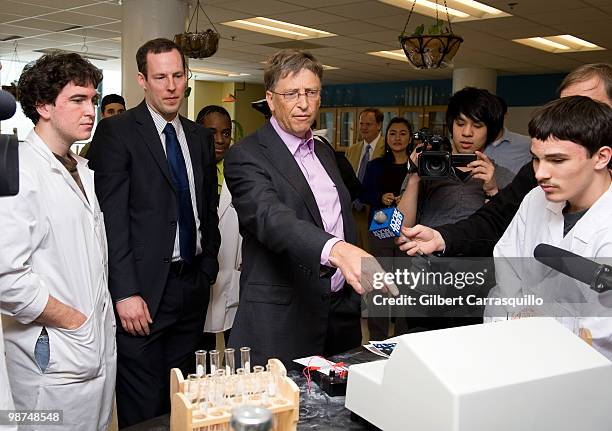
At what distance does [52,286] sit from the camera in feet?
6.48

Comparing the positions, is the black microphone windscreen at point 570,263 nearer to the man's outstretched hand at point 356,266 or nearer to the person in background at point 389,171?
the man's outstretched hand at point 356,266

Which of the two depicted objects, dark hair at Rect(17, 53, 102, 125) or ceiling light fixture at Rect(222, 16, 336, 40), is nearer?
dark hair at Rect(17, 53, 102, 125)

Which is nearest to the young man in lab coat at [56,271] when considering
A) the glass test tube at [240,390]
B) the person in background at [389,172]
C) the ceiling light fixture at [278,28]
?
the glass test tube at [240,390]

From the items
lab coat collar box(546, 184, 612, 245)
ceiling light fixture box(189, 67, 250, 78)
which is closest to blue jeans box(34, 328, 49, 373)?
lab coat collar box(546, 184, 612, 245)

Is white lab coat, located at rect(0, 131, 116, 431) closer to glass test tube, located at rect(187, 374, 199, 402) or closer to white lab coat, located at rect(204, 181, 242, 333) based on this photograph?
glass test tube, located at rect(187, 374, 199, 402)

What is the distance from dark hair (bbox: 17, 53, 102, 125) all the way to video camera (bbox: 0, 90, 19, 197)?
119cm

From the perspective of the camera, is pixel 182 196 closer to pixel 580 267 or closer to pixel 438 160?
pixel 438 160

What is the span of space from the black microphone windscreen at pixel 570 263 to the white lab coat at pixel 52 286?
1361mm

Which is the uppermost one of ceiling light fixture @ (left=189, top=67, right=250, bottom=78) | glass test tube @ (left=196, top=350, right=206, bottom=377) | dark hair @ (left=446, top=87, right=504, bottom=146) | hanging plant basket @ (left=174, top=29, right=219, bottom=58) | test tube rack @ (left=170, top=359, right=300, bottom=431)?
ceiling light fixture @ (left=189, top=67, right=250, bottom=78)

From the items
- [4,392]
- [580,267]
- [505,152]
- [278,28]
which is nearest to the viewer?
[4,392]

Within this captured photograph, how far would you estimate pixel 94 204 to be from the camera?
2182 millimetres

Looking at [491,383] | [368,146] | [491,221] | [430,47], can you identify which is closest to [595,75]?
[491,221]

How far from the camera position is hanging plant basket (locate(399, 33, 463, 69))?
17.1 feet

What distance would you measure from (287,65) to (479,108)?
43.5 inches
